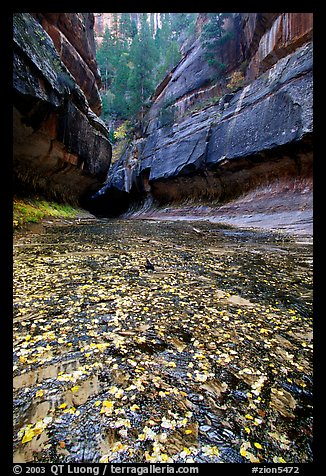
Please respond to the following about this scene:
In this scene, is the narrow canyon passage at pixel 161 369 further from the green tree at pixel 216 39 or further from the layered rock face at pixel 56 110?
the green tree at pixel 216 39

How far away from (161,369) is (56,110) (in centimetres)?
1642

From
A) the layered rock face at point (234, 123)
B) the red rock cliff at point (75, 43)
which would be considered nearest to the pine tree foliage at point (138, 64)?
the layered rock face at point (234, 123)

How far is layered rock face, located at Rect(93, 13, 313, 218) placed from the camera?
17.4 metres

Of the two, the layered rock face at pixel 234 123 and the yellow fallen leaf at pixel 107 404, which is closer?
the yellow fallen leaf at pixel 107 404

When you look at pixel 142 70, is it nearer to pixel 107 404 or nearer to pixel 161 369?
pixel 161 369

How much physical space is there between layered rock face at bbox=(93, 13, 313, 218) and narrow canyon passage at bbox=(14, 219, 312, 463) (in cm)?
1588

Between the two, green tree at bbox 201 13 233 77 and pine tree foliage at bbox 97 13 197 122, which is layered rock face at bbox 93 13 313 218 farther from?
pine tree foliage at bbox 97 13 197 122

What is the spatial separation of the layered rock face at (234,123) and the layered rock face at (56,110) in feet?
28.0

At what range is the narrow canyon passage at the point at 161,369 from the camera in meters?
1.72
